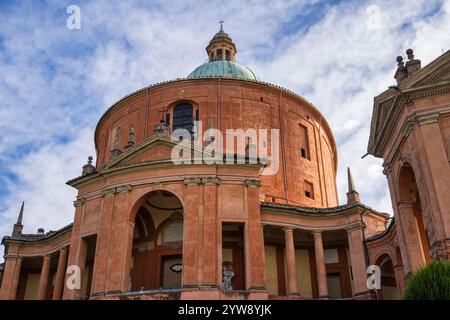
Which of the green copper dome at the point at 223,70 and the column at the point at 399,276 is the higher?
the green copper dome at the point at 223,70

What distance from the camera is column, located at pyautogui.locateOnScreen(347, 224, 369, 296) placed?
22.8 meters

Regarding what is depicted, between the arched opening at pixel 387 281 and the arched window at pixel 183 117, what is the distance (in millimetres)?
13731

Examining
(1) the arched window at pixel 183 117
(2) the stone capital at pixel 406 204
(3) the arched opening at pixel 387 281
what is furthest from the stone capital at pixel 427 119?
(1) the arched window at pixel 183 117

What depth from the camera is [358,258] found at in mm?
23391

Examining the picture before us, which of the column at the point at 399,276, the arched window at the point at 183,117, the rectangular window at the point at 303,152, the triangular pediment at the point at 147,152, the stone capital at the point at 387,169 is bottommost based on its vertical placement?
the column at the point at 399,276

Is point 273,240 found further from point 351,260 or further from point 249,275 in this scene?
point 249,275

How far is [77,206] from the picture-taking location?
934 inches

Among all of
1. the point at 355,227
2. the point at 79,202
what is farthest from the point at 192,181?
the point at 355,227

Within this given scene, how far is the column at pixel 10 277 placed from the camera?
27922 millimetres

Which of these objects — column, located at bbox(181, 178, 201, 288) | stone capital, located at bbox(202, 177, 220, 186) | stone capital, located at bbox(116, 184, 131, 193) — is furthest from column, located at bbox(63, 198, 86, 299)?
stone capital, located at bbox(202, 177, 220, 186)

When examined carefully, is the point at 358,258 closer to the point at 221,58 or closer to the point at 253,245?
the point at 253,245

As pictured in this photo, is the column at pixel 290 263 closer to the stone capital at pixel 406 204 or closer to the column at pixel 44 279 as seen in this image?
the stone capital at pixel 406 204

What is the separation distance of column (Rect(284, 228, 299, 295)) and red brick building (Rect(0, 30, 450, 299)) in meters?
0.09
